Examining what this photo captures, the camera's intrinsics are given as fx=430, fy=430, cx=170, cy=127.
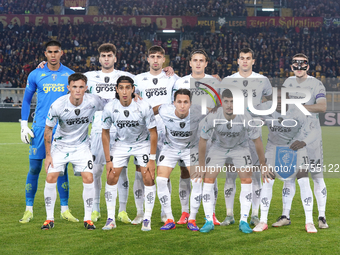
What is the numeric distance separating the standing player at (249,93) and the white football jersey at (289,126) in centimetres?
45

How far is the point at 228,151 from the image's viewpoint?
216 inches

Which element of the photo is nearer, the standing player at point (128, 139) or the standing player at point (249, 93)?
the standing player at point (128, 139)

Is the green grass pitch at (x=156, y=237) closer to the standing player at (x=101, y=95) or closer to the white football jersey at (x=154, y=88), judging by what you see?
the standing player at (x=101, y=95)

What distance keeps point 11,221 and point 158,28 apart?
30780 mm

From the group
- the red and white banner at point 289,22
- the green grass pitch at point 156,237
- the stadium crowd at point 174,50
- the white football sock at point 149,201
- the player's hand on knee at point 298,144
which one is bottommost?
the green grass pitch at point 156,237

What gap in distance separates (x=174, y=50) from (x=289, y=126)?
27.9 meters

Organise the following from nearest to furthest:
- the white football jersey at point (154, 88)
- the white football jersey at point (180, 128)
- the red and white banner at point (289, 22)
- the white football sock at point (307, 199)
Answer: the white football sock at point (307, 199) → the white football jersey at point (180, 128) → the white football jersey at point (154, 88) → the red and white banner at point (289, 22)

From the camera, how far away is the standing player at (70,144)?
5.50 m

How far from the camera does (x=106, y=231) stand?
5.39 m

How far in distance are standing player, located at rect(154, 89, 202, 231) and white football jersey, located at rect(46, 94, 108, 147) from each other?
96cm

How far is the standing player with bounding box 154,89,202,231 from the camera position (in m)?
5.50

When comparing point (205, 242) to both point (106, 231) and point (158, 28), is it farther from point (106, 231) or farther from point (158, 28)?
point (158, 28)

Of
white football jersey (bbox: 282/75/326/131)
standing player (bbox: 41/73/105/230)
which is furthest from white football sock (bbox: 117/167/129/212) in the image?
white football jersey (bbox: 282/75/326/131)

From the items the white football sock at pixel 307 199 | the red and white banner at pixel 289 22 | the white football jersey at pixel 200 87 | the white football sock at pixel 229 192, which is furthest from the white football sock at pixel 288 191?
the red and white banner at pixel 289 22
